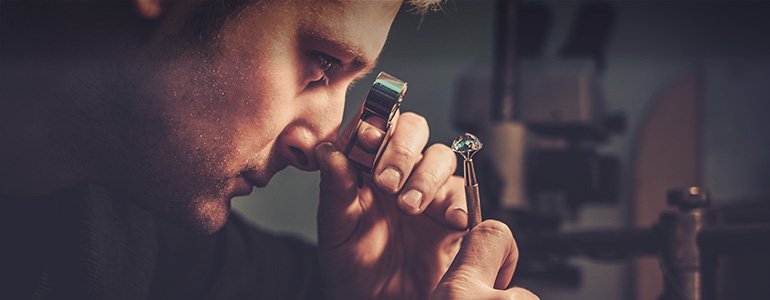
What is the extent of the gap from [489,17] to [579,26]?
24 cm

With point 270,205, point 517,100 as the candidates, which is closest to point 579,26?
point 517,100

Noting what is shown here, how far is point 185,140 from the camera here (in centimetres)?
58

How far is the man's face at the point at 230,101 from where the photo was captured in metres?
0.55

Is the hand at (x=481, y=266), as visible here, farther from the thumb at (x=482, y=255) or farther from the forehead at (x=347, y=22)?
the forehead at (x=347, y=22)

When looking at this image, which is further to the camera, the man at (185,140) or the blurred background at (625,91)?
the blurred background at (625,91)

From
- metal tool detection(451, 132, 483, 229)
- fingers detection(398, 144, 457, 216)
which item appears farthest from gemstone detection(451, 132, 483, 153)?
fingers detection(398, 144, 457, 216)

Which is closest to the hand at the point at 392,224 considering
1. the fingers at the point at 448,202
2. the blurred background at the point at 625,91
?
the fingers at the point at 448,202

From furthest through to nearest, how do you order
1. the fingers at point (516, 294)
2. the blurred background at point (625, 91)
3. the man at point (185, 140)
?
the blurred background at point (625, 91) < the man at point (185, 140) < the fingers at point (516, 294)

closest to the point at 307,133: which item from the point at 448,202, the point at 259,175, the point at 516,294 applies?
the point at 259,175

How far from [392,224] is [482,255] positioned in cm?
26

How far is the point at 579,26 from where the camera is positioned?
5.15 feet

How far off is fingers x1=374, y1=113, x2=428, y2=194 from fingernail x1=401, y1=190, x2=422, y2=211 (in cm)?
1

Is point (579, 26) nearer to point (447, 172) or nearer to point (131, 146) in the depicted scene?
point (447, 172)

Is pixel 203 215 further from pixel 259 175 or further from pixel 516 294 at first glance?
pixel 516 294
